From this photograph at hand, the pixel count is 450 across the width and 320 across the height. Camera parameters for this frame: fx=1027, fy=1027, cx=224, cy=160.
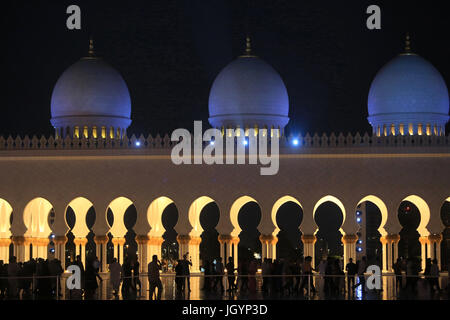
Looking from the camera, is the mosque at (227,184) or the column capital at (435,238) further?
the mosque at (227,184)

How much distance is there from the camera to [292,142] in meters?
25.6

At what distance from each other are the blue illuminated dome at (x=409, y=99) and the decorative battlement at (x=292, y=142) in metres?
1.48

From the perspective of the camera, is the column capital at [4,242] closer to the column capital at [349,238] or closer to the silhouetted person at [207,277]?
the silhouetted person at [207,277]

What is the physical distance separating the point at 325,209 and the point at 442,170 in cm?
1096

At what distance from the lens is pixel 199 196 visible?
84.3ft

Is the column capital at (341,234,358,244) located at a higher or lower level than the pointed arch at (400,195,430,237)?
lower

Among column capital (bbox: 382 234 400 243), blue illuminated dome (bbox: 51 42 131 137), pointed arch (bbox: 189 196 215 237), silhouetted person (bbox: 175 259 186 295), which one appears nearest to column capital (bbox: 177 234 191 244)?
pointed arch (bbox: 189 196 215 237)

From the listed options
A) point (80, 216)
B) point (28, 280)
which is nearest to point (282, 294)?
point (28, 280)

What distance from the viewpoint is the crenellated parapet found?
2547 cm

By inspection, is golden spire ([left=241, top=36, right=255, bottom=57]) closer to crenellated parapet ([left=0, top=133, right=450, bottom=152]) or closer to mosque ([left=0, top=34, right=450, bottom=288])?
crenellated parapet ([left=0, top=133, right=450, bottom=152])

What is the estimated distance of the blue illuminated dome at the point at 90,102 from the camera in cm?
2750

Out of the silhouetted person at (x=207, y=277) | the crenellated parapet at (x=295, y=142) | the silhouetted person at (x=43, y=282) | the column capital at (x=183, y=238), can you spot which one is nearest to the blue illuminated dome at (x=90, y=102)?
the crenellated parapet at (x=295, y=142)

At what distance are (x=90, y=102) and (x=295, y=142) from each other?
5.83 metres
